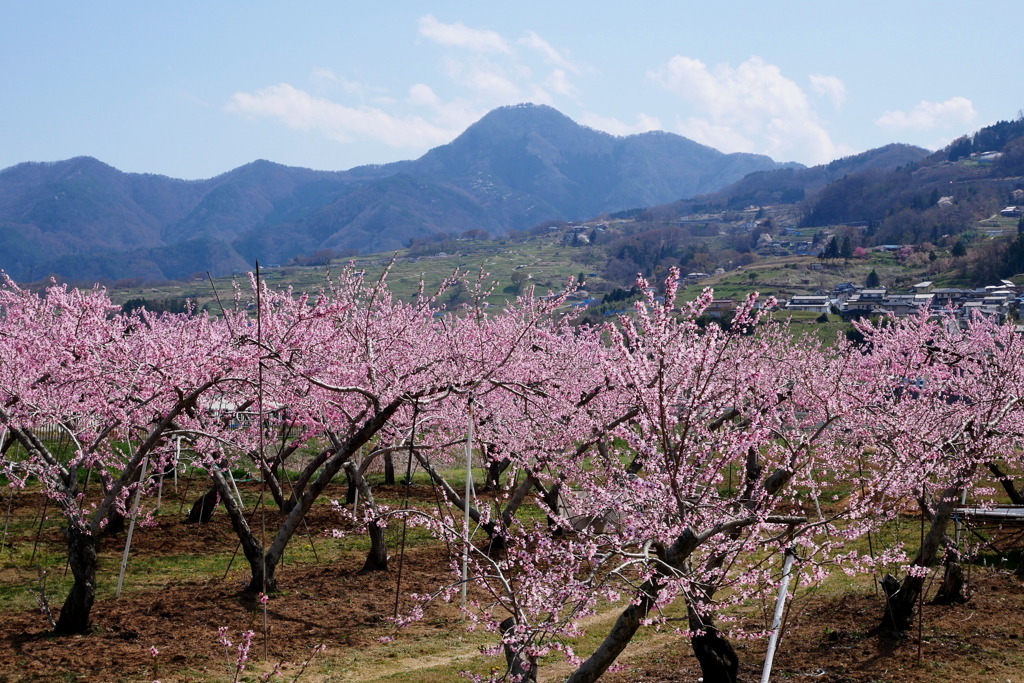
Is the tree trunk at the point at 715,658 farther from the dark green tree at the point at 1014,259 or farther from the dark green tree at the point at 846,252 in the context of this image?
the dark green tree at the point at 846,252

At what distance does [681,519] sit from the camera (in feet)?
20.3

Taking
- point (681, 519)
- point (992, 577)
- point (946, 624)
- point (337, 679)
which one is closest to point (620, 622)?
point (681, 519)

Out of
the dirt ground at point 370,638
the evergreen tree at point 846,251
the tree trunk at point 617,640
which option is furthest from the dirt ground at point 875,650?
the evergreen tree at point 846,251

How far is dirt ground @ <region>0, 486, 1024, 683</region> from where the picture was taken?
317 inches

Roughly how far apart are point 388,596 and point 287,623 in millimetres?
2152

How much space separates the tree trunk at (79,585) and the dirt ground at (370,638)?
21cm

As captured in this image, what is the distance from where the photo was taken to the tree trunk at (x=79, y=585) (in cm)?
880

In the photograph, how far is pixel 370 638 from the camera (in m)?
10.1

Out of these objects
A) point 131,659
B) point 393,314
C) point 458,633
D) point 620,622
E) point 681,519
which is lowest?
point 458,633

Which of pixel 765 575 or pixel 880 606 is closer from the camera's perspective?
pixel 765 575

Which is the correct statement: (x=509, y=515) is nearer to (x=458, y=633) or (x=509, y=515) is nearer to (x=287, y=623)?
(x=458, y=633)

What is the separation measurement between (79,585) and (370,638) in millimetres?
3693

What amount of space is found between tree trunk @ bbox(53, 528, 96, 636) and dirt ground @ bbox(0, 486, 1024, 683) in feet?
0.68

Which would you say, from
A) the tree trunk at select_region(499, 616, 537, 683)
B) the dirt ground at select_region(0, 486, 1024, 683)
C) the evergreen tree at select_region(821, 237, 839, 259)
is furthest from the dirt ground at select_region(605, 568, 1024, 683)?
the evergreen tree at select_region(821, 237, 839, 259)
